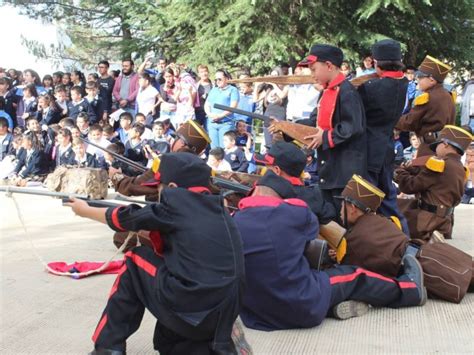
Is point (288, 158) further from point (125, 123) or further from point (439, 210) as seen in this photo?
point (125, 123)

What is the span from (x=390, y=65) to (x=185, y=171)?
2.19m

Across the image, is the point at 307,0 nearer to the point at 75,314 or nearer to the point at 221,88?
the point at 221,88

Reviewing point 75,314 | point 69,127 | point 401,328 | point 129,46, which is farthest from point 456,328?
point 129,46

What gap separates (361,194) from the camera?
4211 mm

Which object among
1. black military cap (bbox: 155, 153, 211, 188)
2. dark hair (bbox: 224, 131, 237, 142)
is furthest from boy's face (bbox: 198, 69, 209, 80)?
black military cap (bbox: 155, 153, 211, 188)

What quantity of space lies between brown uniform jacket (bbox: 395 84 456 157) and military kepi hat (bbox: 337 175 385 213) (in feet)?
5.28

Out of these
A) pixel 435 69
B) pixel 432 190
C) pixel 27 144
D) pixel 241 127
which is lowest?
pixel 27 144

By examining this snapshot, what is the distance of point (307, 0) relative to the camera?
11516mm

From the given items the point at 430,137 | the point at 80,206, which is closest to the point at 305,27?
the point at 430,137

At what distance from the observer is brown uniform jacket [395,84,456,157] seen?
5.61m

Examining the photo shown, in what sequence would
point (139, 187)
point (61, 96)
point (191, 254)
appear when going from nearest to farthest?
point (191, 254), point (139, 187), point (61, 96)

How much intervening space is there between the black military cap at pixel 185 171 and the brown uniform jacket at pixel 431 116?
10.1 feet

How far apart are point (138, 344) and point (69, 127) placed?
6750 millimetres

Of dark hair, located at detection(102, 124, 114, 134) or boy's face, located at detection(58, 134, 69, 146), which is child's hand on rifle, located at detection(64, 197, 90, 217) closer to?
boy's face, located at detection(58, 134, 69, 146)
